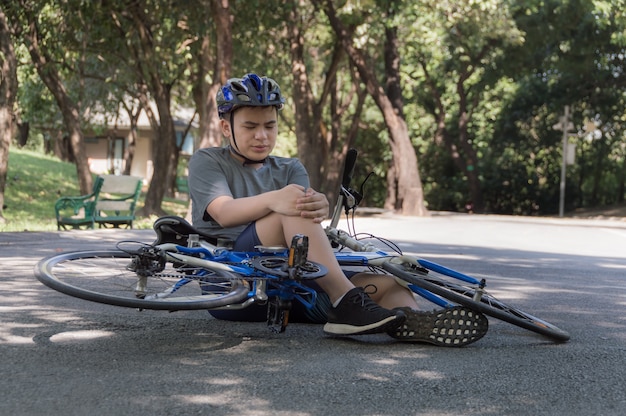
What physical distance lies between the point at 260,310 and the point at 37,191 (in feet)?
81.4

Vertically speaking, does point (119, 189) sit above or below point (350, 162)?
below

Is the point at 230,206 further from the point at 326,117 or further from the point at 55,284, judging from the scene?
the point at 326,117

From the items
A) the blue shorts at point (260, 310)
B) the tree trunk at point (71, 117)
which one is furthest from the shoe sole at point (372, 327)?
the tree trunk at point (71, 117)

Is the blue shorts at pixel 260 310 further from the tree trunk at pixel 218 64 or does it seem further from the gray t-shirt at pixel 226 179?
the tree trunk at pixel 218 64

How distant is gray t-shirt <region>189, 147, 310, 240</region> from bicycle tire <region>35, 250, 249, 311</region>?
14.5 inches

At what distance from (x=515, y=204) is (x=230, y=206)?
36.8m

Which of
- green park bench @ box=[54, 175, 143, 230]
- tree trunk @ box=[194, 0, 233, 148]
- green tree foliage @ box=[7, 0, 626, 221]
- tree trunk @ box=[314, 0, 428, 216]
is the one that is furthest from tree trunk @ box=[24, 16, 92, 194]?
tree trunk @ box=[314, 0, 428, 216]

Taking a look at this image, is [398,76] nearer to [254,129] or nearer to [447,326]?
[254,129]

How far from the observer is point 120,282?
4.66 metres

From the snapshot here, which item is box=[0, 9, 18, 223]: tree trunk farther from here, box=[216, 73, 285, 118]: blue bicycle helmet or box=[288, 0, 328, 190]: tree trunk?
box=[216, 73, 285, 118]: blue bicycle helmet

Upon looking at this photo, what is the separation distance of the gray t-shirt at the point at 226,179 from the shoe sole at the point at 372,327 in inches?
27.2

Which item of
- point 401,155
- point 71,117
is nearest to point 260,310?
point 71,117

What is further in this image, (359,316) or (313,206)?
(359,316)

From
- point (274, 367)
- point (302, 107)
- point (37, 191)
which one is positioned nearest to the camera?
point (274, 367)
